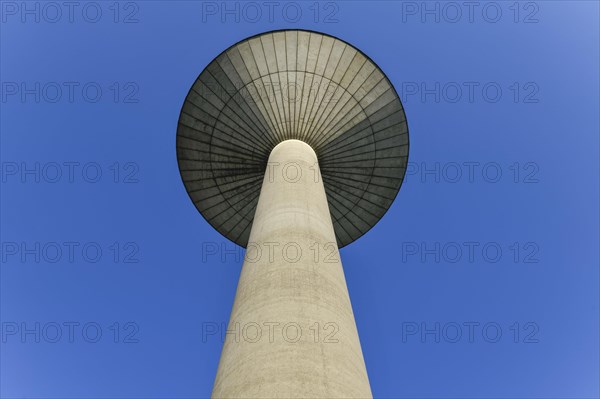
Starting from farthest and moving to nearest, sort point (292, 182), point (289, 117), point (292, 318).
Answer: point (289, 117) < point (292, 182) < point (292, 318)

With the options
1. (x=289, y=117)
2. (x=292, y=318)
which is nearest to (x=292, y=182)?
(x=289, y=117)

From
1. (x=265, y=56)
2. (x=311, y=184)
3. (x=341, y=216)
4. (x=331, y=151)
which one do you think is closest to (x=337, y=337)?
(x=311, y=184)

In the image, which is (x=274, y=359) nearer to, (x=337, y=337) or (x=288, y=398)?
(x=288, y=398)

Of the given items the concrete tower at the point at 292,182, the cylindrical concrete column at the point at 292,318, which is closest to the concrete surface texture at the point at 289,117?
the concrete tower at the point at 292,182

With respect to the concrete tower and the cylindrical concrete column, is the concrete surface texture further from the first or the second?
the cylindrical concrete column

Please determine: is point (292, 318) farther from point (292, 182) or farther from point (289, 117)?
point (289, 117)

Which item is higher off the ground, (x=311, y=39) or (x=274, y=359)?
(x=311, y=39)

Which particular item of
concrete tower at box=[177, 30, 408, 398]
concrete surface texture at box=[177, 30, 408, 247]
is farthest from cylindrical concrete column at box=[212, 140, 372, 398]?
concrete surface texture at box=[177, 30, 408, 247]
